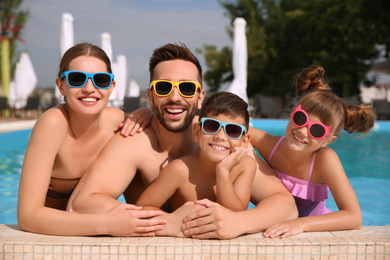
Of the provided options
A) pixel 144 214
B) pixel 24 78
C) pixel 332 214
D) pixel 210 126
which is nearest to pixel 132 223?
pixel 144 214

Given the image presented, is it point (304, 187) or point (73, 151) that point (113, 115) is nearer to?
point (73, 151)

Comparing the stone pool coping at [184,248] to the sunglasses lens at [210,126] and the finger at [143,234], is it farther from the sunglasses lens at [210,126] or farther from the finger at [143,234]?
the sunglasses lens at [210,126]

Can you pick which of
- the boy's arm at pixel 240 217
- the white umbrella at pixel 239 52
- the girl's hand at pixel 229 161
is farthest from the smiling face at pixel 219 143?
the white umbrella at pixel 239 52

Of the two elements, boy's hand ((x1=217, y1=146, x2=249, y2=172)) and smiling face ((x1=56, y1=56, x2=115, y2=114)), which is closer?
boy's hand ((x1=217, y1=146, x2=249, y2=172))

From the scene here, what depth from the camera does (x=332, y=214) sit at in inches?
96.0

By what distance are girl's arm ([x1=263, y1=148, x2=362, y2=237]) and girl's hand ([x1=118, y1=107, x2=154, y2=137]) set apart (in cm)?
118

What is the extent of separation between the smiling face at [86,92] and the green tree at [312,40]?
1801 centimetres

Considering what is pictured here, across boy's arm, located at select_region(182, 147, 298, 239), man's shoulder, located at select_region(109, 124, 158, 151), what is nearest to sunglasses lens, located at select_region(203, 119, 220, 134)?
boy's arm, located at select_region(182, 147, 298, 239)

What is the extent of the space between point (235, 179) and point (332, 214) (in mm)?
652

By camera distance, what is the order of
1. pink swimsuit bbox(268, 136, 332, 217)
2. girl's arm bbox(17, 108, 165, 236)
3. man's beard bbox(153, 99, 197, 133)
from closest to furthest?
1. girl's arm bbox(17, 108, 165, 236)
2. man's beard bbox(153, 99, 197, 133)
3. pink swimsuit bbox(268, 136, 332, 217)

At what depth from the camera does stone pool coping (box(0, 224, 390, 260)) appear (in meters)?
2.06

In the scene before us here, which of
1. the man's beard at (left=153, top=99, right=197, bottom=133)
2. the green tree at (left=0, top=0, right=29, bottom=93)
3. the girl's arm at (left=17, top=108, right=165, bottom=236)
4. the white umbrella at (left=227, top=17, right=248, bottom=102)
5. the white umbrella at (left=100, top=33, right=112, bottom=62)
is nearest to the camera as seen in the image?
the girl's arm at (left=17, top=108, right=165, bottom=236)

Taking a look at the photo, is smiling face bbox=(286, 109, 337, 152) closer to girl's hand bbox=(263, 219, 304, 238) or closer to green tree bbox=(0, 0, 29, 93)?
girl's hand bbox=(263, 219, 304, 238)

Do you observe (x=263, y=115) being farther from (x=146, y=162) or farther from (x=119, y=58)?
(x=146, y=162)
